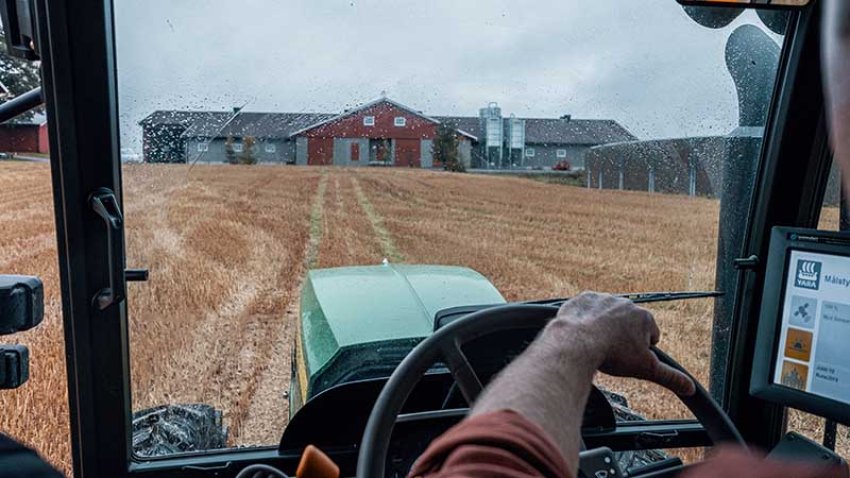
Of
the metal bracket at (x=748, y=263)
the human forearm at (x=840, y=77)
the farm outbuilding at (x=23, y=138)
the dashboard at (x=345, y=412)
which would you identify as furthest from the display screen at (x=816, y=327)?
the farm outbuilding at (x=23, y=138)

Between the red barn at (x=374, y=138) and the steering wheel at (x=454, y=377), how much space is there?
0.61 m

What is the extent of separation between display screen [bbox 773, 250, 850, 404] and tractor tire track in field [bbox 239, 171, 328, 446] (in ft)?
4.58

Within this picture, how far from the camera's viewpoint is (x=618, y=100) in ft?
6.93

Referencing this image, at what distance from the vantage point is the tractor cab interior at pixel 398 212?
70.1 inches

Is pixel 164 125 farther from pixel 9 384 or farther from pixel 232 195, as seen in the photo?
pixel 9 384

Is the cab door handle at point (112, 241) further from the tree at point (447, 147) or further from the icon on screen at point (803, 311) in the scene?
the icon on screen at point (803, 311)

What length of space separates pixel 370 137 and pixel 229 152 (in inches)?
14.7

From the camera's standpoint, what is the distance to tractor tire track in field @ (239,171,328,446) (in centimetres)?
204

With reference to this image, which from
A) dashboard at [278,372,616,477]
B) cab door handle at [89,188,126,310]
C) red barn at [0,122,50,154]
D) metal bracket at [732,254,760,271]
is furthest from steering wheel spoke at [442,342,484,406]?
metal bracket at [732,254,760,271]

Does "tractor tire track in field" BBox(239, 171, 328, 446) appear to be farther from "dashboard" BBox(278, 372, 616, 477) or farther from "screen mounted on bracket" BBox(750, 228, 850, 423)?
"screen mounted on bracket" BBox(750, 228, 850, 423)

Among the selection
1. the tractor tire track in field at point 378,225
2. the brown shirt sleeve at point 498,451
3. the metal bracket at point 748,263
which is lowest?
the metal bracket at point 748,263

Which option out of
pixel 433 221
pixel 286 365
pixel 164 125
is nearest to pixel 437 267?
pixel 433 221

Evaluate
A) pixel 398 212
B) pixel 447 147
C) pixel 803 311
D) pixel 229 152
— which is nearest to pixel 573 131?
pixel 447 147

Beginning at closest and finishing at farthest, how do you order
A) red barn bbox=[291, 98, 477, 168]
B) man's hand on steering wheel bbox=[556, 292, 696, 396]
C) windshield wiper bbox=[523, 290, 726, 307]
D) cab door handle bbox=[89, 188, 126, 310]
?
1. man's hand on steering wheel bbox=[556, 292, 696, 396]
2. cab door handle bbox=[89, 188, 126, 310]
3. red barn bbox=[291, 98, 477, 168]
4. windshield wiper bbox=[523, 290, 726, 307]
